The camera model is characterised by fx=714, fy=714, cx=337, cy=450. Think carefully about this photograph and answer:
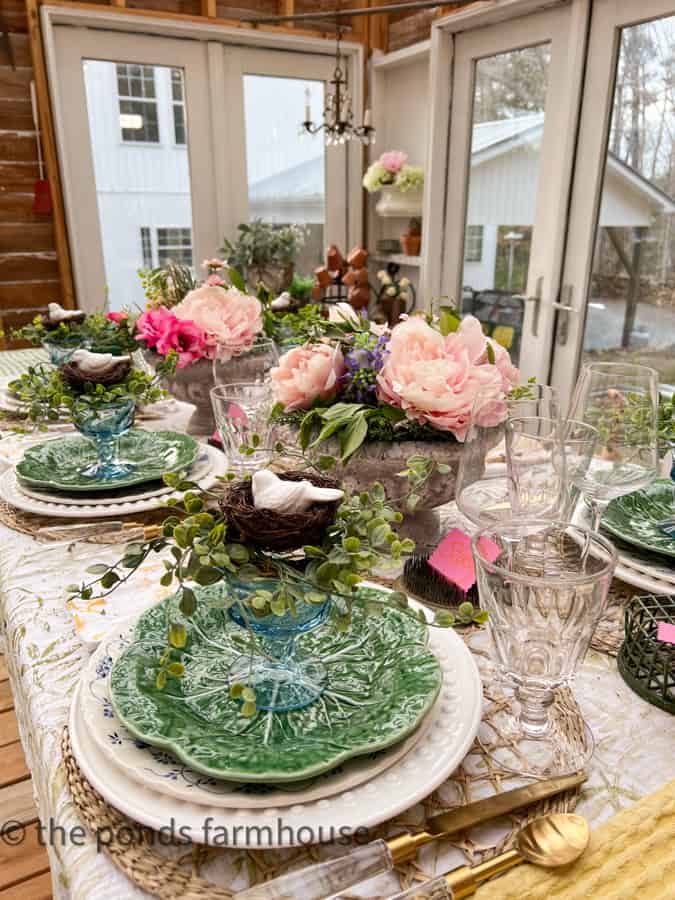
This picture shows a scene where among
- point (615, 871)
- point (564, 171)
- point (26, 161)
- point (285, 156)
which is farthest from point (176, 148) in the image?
point (615, 871)

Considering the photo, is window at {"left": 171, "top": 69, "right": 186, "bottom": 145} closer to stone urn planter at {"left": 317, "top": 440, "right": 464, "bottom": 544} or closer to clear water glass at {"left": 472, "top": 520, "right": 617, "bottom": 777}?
stone urn planter at {"left": 317, "top": 440, "right": 464, "bottom": 544}

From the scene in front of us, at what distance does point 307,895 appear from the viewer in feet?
1.54

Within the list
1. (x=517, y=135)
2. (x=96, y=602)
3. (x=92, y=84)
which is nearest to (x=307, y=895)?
(x=96, y=602)

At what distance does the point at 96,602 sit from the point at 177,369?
0.71m

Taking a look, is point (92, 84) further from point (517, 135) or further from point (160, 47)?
point (517, 135)

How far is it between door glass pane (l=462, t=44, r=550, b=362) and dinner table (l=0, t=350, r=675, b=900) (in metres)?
2.36

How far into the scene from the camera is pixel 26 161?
A: 307cm

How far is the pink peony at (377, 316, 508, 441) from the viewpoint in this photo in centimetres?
86

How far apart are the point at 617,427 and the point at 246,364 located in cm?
76

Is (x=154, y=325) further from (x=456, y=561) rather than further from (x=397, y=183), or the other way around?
(x=397, y=183)

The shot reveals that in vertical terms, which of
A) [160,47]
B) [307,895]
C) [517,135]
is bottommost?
[307,895]

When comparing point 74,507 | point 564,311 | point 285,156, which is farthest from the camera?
point 285,156

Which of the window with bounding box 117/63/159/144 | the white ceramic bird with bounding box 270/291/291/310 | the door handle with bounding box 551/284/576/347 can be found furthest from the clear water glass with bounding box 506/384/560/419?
the window with bounding box 117/63/159/144

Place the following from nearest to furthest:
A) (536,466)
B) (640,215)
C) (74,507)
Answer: (536,466)
(74,507)
(640,215)
